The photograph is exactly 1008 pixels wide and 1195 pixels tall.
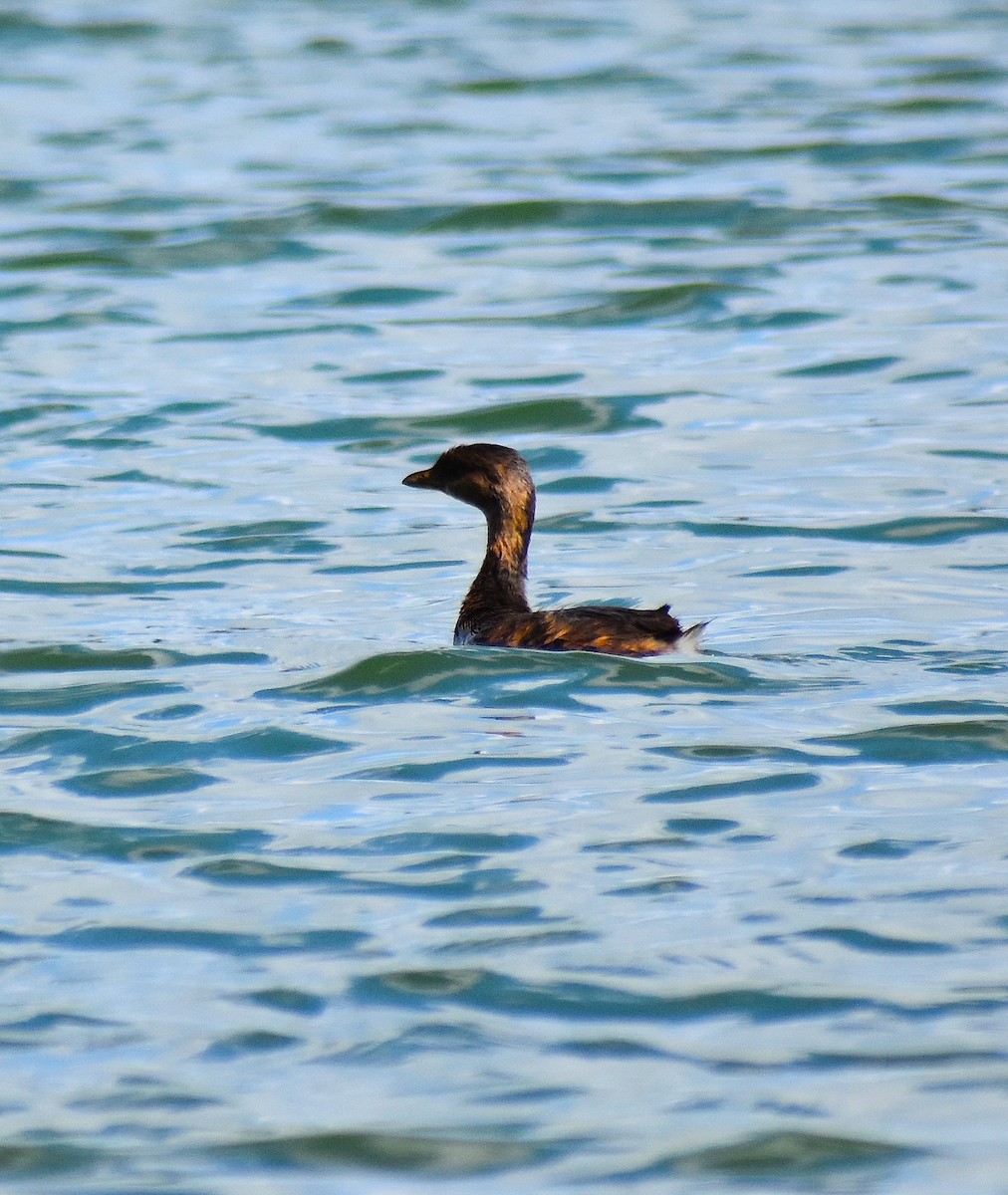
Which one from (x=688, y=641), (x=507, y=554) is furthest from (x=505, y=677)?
(x=507, y=554)

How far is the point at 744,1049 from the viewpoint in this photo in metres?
5.13

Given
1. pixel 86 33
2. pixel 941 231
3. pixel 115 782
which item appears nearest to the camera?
pixel 115 782

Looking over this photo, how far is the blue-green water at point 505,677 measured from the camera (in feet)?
16.4

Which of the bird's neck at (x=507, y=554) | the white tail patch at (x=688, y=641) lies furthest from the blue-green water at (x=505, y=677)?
the bird's neck at (x=507, y=554)

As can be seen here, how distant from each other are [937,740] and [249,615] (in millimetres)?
2960

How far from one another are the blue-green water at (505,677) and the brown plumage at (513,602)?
0.52ft

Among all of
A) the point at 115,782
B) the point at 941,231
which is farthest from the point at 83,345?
the point at 115,782

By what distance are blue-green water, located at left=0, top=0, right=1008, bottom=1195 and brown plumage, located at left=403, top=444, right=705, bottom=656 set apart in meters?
→ 0.16

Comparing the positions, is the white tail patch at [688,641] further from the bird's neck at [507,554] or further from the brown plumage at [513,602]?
the bird's neck at [507,554]

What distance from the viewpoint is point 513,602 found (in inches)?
340

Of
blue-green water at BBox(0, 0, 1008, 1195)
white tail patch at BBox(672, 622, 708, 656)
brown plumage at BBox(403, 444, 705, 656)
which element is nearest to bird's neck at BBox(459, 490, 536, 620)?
brown plumage at BBox(403, 444, 705, 656)

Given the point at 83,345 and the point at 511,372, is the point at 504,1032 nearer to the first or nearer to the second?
the point at 511,372

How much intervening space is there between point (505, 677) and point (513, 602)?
0.65 m

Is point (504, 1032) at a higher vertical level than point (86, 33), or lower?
lower
